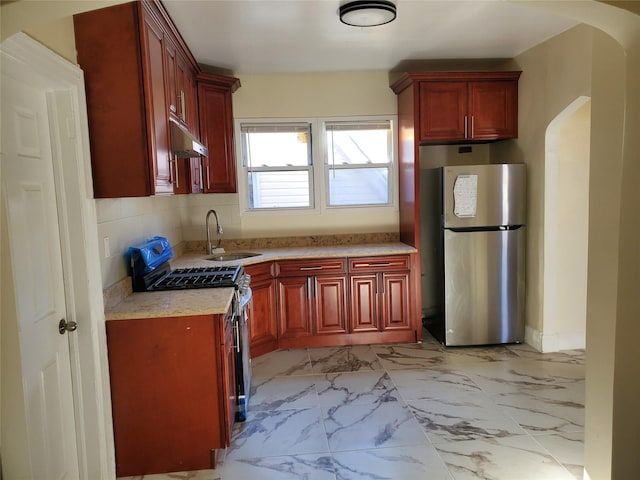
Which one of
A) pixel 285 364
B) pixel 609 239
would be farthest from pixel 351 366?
pixel 609 239

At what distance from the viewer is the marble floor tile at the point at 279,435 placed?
2486 mm

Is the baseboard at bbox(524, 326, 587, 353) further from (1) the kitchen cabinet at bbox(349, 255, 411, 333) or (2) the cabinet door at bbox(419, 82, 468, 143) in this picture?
(2) the cabinet door at bbox(419, 82, 468, 143)

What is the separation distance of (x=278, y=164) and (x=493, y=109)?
2.02 m

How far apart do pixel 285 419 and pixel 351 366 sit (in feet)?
3.09

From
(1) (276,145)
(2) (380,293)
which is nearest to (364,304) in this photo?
(2) (380,293)

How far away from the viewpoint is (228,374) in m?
2.39

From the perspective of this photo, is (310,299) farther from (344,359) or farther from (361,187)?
(361,187)

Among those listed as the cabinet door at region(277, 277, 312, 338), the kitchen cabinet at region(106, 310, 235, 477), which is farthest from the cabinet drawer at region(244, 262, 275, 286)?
the kitchen cabinet at region(106, 310, 235, 477)

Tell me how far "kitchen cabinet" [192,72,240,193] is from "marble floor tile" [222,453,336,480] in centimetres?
232

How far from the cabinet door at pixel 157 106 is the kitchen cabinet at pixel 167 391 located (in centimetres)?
72

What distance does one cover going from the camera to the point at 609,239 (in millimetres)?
1723

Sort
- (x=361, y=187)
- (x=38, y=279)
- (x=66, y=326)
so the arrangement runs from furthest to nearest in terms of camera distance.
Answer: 1. (x=361, y=187)
2. (x=66, y=326)
3. (x=38, y=279)

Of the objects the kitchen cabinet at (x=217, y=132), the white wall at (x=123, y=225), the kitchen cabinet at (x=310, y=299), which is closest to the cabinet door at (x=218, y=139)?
the kitchen cabinet at (x=217, y=132)

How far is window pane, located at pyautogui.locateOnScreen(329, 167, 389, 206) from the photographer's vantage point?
4.51 metres
